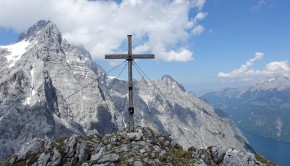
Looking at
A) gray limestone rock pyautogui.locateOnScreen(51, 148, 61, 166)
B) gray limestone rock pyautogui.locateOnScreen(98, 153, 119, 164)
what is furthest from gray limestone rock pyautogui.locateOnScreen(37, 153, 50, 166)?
gray limestone rock pyautogui.locateOnScreen(98, 153, 119, 164)

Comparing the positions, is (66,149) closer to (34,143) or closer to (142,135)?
(34,143)

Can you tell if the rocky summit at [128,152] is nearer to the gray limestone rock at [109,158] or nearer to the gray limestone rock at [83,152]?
the gray limestone rock at [83,152]

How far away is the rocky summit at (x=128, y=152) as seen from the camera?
3175cm

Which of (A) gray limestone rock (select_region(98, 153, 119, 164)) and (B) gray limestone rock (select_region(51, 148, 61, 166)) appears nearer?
(A) gray limestone rock (select_region(98, 153, 119, 164))

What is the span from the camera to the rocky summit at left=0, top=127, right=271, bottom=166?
31.8 m

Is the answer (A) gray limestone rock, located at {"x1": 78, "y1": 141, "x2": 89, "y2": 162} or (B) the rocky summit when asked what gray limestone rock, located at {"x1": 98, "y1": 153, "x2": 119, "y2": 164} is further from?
(A) gray limestone rock, located at {"x1": 78, "y1": 141, "x2": 89, "y2": 162}

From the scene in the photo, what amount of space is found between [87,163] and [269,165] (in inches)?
721

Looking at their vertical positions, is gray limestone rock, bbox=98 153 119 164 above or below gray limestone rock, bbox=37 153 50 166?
above

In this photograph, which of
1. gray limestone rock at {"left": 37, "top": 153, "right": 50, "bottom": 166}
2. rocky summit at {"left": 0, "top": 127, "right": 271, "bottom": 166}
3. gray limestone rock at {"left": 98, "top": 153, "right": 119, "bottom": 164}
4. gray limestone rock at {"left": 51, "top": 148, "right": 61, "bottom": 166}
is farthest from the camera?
gray limestone rock at {"left": 37, "top": 153, "right": 50, "bottom": 166}

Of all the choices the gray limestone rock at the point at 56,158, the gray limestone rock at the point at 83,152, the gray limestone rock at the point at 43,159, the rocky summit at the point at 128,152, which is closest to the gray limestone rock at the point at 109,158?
the rocky summit at the point at 128,152

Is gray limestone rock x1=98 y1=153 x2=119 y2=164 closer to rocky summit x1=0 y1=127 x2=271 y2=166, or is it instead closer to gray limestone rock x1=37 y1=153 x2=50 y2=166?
rocky summit x1=0 y1=127 x2=271 y2=166

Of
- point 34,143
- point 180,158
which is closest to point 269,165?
point 180,158

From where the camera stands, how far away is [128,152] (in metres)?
31.2

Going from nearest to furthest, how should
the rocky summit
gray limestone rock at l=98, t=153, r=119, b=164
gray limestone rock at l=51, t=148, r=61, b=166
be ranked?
gray limestone rock at l=98, t=153, r=119, b=164
the rocky summit
gray limestone rock at l=51, t=148, r=61, b=166
